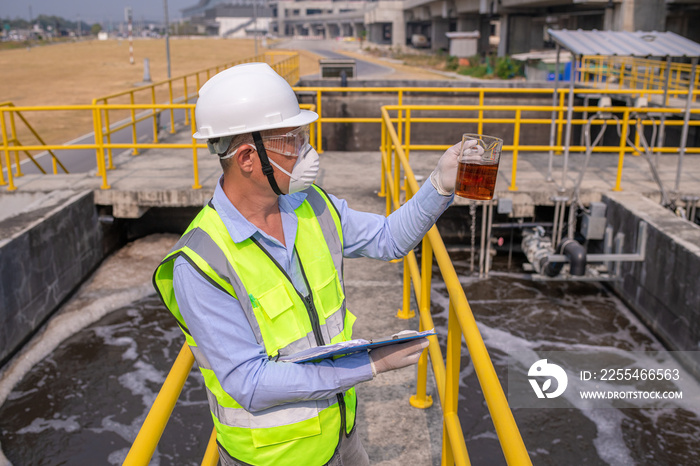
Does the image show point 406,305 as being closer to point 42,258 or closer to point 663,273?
point 663,273

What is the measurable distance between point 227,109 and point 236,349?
64 centimetres

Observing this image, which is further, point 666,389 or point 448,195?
point 666,389

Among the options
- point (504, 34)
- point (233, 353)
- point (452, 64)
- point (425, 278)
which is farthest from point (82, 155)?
point (452, 64)

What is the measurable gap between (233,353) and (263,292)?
0.59 feet

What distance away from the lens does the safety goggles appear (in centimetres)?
173

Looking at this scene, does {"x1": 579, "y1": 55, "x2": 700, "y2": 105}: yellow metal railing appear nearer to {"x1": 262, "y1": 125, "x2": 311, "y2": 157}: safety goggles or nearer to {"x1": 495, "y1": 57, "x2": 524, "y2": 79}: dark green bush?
{"x1": 495, "y1": 57, "x2": 524, "y2": 79}: dark green bush

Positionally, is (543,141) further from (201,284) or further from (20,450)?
(201,284)

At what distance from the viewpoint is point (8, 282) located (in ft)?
20.5

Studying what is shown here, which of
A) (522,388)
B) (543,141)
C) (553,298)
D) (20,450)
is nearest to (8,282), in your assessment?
(20,450)

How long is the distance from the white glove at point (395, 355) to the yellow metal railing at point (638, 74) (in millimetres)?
15225

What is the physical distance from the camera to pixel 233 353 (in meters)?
1.52

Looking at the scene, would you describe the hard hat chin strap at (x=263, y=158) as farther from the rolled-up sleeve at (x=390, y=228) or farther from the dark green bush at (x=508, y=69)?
the dark green bush at (x=508, y=69)

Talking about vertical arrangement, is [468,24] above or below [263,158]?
above

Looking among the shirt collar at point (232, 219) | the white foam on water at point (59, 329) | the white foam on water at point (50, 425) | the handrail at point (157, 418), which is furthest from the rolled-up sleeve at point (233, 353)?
the white foam on water at point (50, 425)
